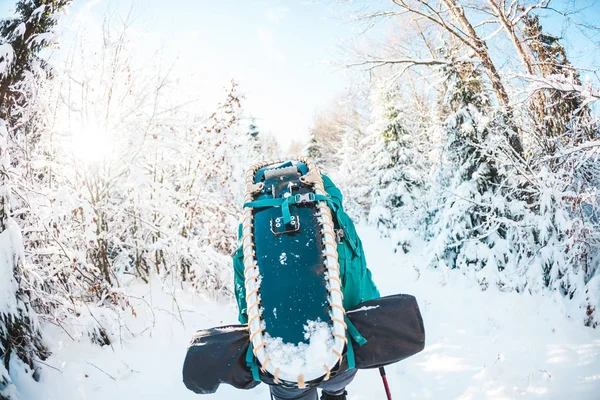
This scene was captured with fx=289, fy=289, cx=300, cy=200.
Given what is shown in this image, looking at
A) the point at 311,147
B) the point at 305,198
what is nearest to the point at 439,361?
the point at 305,198

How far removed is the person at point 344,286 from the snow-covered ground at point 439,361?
1627 millimetres

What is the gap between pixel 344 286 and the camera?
4.85ft

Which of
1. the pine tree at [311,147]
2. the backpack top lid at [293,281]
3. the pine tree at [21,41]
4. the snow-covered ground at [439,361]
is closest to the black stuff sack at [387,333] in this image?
the backpack top lid at [293,281]

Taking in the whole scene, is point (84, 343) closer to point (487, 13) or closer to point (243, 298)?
point (243, 298)

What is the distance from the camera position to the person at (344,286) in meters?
1.46

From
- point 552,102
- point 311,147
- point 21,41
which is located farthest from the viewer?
point 311,147

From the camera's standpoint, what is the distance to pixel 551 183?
377 centimetres

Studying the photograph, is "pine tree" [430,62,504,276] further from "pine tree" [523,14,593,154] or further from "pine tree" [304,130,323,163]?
"pine tree" [304,130,323,163]

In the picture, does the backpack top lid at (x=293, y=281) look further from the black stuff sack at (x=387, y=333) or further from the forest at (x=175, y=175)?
the forest at (x=175, y=175)

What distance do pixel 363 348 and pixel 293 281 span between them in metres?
0.41

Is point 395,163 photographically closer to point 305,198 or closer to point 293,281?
point 305,198

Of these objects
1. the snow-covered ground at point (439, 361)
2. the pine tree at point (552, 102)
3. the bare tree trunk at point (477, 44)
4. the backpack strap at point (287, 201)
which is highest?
the bare tree trunk at point (477, 44)

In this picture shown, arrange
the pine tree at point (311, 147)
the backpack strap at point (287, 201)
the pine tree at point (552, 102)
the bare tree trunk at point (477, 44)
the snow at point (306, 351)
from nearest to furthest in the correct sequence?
the snow at point (306, 351) → the backpack strap at point (287, 201) → the pine tree at point (552, 102) → the bare tree trunk at point (477, 44) → the pine tree at point (311, 147)

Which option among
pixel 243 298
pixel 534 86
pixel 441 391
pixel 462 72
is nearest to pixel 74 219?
pixel 243 298
